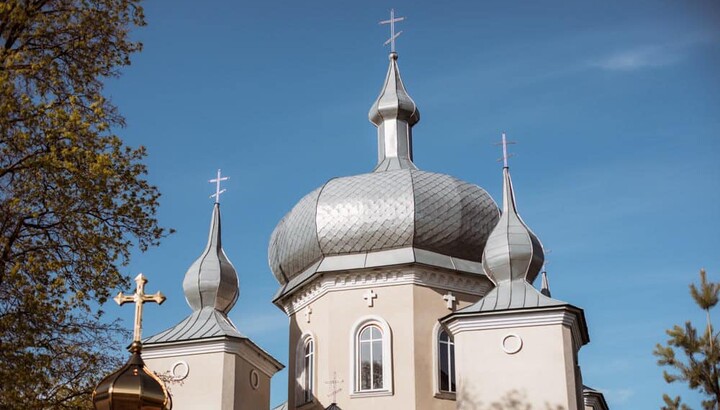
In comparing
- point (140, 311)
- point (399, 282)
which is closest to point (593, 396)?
point (399, 282)

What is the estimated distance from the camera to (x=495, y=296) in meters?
19.1

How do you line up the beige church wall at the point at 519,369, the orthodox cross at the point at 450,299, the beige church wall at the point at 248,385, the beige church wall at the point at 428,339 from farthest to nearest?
the orthodox cross at the point at 450,299
the beige church wall at the point at 428,339
the beige church wall at the point at 248,385
the beige church wall at the point at 519,369

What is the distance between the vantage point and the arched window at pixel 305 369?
69.6 feet

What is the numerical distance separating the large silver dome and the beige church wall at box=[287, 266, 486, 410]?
1.03 metres

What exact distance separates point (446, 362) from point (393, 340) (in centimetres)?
118

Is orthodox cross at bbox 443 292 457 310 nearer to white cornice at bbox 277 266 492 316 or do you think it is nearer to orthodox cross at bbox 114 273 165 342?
white cornice at bbox 277 266 492 316

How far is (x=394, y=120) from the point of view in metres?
25.6

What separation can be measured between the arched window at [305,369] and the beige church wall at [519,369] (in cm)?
400

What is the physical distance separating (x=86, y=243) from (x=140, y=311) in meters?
1.12

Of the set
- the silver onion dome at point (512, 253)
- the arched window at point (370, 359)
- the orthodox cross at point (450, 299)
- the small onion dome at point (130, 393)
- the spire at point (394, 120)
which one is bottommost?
the small onion dome at point (130, 393)

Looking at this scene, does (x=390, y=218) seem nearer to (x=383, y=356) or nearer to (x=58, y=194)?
(x=383, y=356)

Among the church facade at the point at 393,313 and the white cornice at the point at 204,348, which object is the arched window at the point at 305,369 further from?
the white cornice at the point at 204,348

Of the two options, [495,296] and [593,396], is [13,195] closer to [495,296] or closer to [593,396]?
[495,296]

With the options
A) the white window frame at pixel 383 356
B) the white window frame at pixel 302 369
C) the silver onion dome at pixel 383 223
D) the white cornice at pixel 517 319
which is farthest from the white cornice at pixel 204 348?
the white cornice at pixel 517 319
